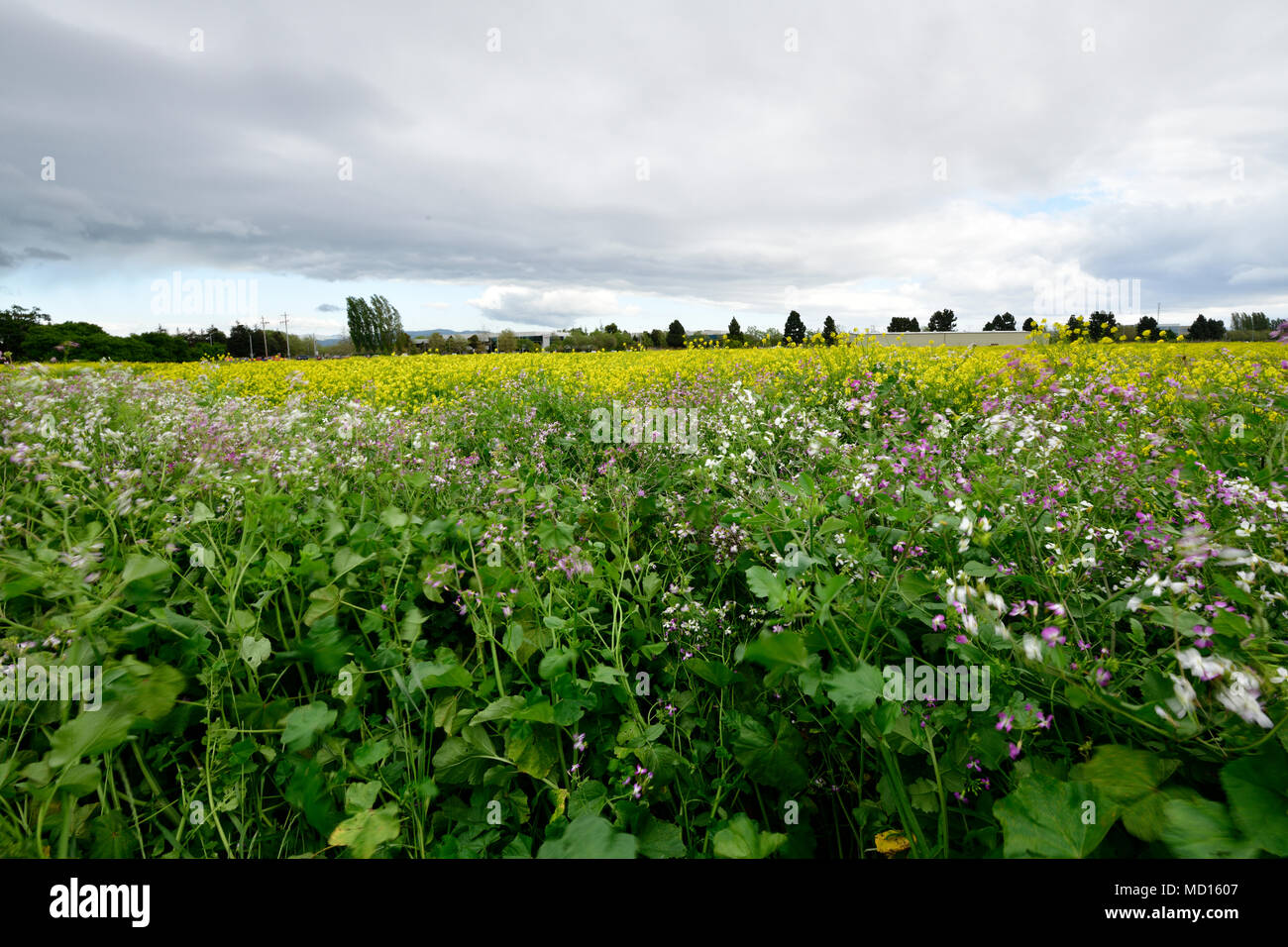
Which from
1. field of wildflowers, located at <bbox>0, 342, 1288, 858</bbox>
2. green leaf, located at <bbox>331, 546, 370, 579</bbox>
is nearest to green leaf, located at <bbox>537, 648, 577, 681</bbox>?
field of wildflowers, located at <bbox>0, 342, 1288, 858</bbox>

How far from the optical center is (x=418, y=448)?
4.04 m

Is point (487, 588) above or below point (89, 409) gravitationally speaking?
below

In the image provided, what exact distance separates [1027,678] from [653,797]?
119cm

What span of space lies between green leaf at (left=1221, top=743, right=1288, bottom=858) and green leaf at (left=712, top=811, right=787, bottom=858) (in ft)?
2.77

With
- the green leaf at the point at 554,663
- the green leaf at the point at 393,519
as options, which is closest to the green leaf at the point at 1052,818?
the green leaf at the point at 554,663

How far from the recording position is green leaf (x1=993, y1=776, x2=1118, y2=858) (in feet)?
3.74

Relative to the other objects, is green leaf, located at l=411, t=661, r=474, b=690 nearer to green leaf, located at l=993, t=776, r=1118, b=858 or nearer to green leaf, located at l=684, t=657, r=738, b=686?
green leaf, located at l=684, t=657, r=738, b=686

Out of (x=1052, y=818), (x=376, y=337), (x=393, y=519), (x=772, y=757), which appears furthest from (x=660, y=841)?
(x=376, y=337)

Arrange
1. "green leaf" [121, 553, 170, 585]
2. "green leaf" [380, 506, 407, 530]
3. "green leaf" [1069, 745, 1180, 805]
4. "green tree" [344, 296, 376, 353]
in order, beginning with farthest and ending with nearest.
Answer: "green tree" [344, 296, 376, 353] < "green leaf" [380, 506, 407, 530] < "green leaf" [121, 553, 170, 585] < "green leaf" [1069, 745, 1180, 805]

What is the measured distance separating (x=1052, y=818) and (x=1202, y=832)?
9.2 inches

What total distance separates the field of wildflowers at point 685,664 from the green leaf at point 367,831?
0.03 feet
